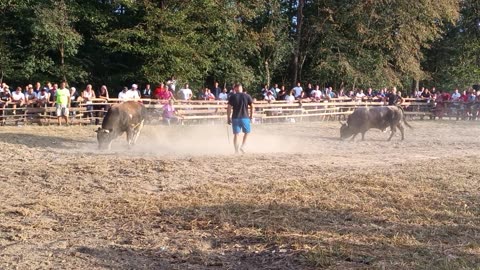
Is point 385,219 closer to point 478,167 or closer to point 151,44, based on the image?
point 478,167

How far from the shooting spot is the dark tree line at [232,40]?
26.8 m

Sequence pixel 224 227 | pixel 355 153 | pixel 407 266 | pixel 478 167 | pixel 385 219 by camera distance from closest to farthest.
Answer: pixel 407 266
pixel 224 227
pixel 385 219
pixel 478 167
pixel 355 153

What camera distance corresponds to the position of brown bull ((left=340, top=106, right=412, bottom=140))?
18.9 meters

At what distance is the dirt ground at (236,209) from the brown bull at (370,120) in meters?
3.91

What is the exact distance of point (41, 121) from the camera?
21.4 metres

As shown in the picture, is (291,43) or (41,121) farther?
(291,43)

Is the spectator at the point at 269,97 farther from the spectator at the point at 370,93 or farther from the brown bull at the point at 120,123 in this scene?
the brown bull at the point at 120,123

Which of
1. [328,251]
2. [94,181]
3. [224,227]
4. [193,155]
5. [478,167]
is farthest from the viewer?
[193,155]

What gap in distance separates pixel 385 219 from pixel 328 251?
Result: 1.76 meters

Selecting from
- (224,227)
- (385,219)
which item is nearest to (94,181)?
(224,227)

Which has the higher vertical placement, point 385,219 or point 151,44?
point 151,44

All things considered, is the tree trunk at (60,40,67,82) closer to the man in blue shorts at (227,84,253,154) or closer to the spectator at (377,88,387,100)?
the man in blue shorts at (227,84,253,154)

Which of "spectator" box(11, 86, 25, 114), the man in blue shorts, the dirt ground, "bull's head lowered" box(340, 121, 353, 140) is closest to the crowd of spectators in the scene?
"spectator" box(11, 86, 25, 114)

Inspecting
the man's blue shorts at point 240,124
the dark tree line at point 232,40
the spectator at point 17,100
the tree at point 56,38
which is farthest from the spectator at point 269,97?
the man's blue shorts at point 240,124
